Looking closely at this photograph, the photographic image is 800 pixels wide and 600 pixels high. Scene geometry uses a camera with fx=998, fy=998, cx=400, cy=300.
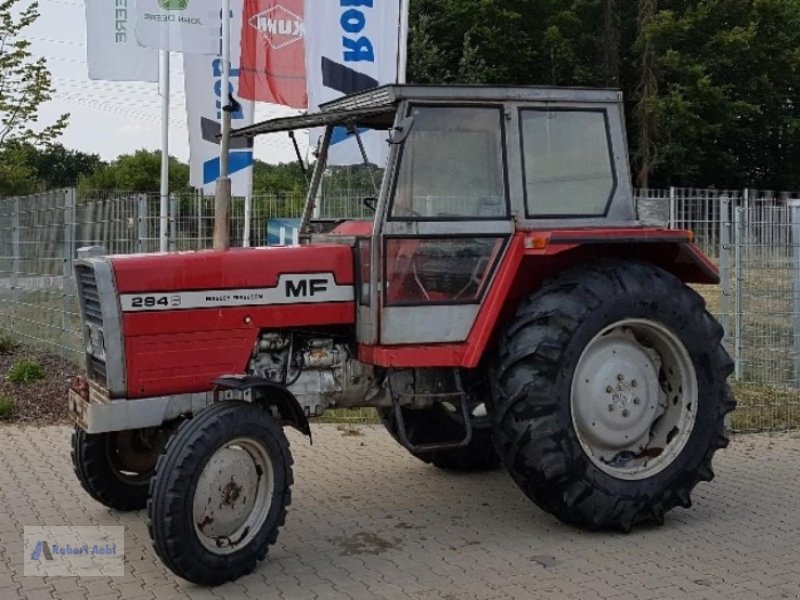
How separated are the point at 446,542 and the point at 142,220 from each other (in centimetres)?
611

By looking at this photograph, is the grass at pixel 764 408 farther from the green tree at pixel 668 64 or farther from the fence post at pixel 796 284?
the green tree at pixel 668 64

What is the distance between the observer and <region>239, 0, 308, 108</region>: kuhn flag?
37.0 ft

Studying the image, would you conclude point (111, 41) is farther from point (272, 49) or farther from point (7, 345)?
point (7, 345)

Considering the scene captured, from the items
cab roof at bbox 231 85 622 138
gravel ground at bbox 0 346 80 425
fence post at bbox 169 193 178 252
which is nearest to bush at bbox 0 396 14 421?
gravel ground at bbox 0 346 80 425

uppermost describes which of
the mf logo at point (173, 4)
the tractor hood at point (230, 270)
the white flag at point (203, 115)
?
the mf logo at point (173, 4)

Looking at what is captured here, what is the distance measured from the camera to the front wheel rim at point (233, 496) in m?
4.86

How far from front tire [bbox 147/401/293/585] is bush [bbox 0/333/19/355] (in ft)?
27.6

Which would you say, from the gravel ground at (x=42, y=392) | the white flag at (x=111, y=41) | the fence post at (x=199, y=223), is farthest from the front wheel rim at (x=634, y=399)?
the white flag at (x=111, y=41)

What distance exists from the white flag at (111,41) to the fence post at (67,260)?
2.10 metres

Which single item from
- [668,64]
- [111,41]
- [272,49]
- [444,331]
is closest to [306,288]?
[444,331]

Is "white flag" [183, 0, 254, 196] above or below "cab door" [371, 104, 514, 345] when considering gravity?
above

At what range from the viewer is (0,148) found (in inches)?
692

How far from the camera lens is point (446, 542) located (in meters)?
5.61

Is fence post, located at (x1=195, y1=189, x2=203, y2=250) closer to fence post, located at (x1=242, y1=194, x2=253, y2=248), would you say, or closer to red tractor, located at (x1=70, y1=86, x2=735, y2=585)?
fence post, located at (x1=242, y1=194, x2=253, y2=248)
